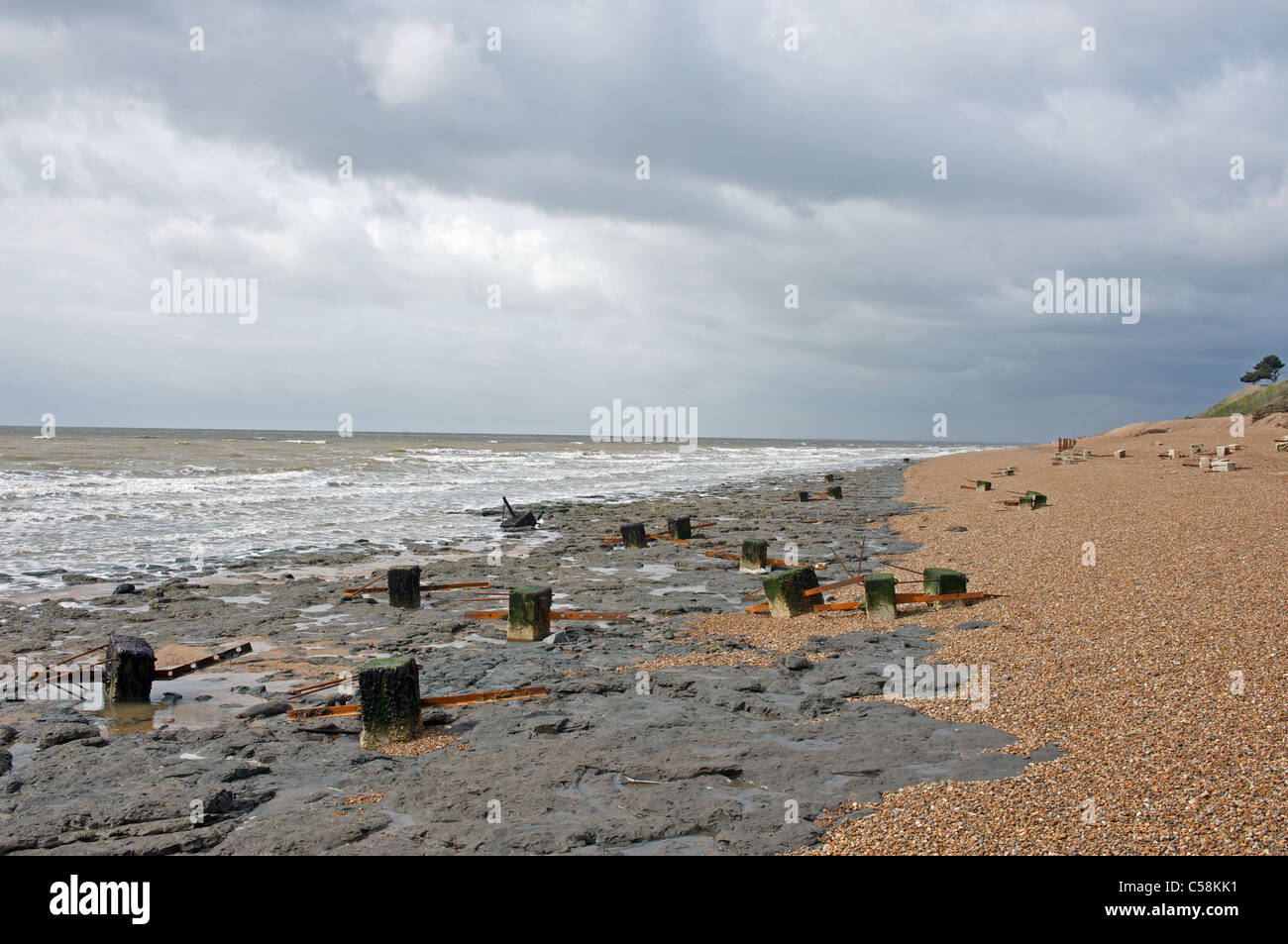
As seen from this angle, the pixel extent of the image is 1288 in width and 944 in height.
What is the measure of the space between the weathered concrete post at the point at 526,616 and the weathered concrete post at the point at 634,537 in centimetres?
668

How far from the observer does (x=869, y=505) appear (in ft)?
74.7

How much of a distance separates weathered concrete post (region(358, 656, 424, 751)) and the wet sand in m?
0.18

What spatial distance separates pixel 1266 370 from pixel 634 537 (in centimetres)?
6481

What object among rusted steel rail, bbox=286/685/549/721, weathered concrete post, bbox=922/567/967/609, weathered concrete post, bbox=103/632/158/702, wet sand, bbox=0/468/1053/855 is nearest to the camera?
wet sand, bbox=0/468/1053/855

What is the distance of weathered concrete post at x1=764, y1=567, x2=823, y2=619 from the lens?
8.97 m

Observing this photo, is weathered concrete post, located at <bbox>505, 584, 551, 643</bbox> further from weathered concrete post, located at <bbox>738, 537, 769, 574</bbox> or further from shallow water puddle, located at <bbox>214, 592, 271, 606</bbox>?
weathered concrete post, located at <bbox>738, 537, 769, 574</bbox>

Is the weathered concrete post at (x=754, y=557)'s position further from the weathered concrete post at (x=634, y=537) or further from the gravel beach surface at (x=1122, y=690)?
the weathered concrete post at (x=634, y=537)

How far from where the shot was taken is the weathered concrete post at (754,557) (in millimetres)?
12406

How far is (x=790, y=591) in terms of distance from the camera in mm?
9000

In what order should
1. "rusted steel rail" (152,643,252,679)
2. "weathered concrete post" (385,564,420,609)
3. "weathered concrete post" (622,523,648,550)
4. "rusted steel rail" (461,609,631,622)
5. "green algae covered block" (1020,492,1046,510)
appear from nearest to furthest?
"rusted steel rail" (152,643,252,679) < "rusted steel rail" (461,609,631,622) < "weathered concrete post" (385,564,420,609) < "weathered concrete post" (622,523,648,550) < "green algae covered block" (1020,492,1046,510)

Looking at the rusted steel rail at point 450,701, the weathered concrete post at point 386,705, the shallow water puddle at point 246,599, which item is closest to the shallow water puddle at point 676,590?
the rusted steel rail at point 450,701

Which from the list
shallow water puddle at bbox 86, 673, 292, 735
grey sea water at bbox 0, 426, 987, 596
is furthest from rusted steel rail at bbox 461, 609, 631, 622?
grey sea water at bbox 0, 426, 987, 596

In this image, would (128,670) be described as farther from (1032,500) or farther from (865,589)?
(1032,500)
